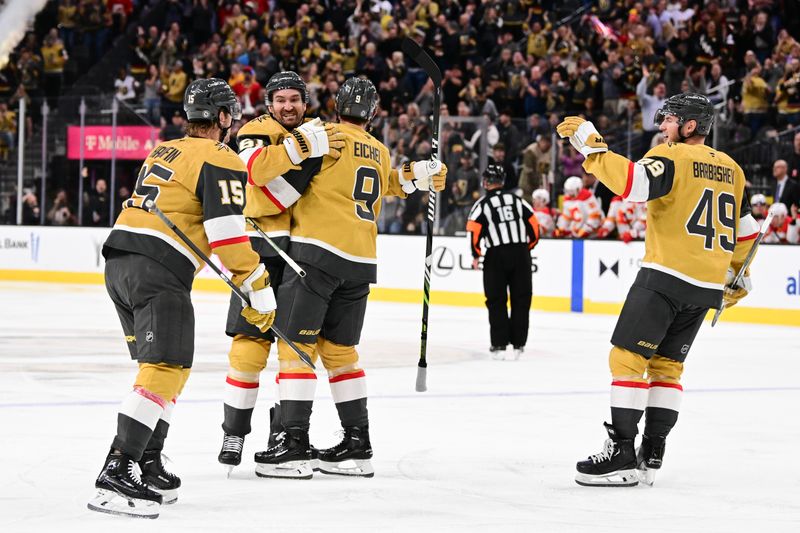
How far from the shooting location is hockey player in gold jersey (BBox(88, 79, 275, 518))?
14.6 ft

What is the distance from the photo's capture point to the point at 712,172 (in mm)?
5395

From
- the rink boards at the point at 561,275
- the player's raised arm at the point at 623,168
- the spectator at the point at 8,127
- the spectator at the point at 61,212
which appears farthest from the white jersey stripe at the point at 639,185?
the spectator at the point at 8,127

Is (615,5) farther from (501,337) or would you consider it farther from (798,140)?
(501,337)

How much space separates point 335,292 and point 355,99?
826 mm

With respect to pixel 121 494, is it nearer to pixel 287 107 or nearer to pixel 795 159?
pixel 287 107

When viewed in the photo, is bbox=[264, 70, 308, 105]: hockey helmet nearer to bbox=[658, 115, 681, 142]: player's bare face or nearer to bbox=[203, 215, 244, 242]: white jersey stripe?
bbox=[203, 215, 244, 242]: white jersey stripe

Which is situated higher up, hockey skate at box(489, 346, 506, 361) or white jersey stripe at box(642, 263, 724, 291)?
white jersey stripe at box(642, 263, 724, 291)

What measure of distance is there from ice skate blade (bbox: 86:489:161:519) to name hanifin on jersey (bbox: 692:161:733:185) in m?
2.50

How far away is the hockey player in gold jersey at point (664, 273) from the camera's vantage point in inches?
208

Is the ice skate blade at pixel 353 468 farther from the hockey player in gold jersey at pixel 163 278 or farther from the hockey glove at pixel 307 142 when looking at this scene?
the hockey glove at pixel 307 142

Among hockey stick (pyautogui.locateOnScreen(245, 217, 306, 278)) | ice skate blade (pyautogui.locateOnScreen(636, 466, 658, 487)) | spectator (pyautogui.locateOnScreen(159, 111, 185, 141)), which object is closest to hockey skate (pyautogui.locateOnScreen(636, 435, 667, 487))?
ice skate blade (pyautogui.locateOnScreen(636, 466, 658, 487))

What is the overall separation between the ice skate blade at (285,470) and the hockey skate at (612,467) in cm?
109

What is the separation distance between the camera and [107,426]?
6.50m

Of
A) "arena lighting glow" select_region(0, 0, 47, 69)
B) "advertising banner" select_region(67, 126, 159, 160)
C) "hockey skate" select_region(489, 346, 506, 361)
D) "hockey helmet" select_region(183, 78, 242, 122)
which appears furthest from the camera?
"arena lighting glow" select_region(0, 0, 47, 69)
